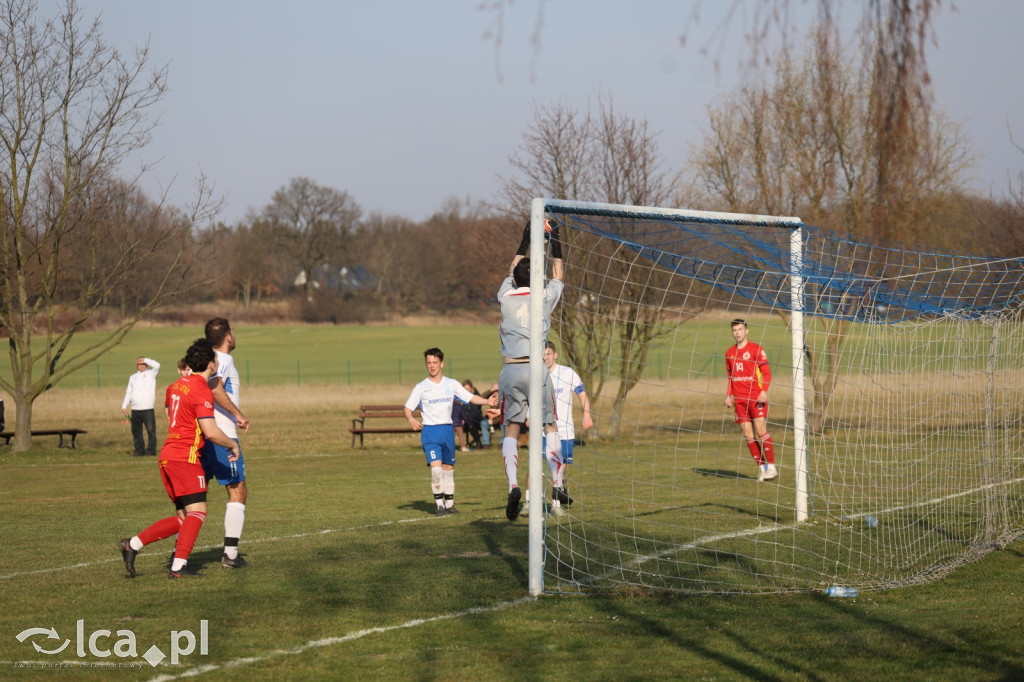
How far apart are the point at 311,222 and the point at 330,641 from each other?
80850mm

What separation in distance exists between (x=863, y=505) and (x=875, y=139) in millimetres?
9061

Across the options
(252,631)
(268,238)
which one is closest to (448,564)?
(252,631)

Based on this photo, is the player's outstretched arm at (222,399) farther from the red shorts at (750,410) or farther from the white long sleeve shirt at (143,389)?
the white long sleeve shirt at (143,389)

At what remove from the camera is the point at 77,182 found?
20.4 m

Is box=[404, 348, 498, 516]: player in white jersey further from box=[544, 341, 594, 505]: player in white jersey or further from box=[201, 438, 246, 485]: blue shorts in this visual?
box=[201, 438, 246, 485]: blue shorts

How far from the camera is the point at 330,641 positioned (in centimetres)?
559

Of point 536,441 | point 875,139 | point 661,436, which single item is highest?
point 875,139

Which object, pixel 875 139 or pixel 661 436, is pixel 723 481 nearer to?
pixel 661 436

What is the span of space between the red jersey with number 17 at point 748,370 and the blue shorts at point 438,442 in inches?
177

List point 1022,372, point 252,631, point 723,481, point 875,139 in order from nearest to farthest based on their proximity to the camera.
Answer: point 875,139 → point 252,631 → point 1022,372 → point 723,481

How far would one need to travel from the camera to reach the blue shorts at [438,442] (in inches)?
424

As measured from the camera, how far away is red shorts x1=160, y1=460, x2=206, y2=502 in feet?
24.1

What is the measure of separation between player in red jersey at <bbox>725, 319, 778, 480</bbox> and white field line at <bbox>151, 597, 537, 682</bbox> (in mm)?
7016

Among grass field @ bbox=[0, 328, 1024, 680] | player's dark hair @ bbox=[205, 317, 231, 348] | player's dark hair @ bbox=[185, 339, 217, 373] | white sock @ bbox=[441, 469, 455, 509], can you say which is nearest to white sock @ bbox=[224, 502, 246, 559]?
grass field @ bbox=[0, 328, 1024, 680]
